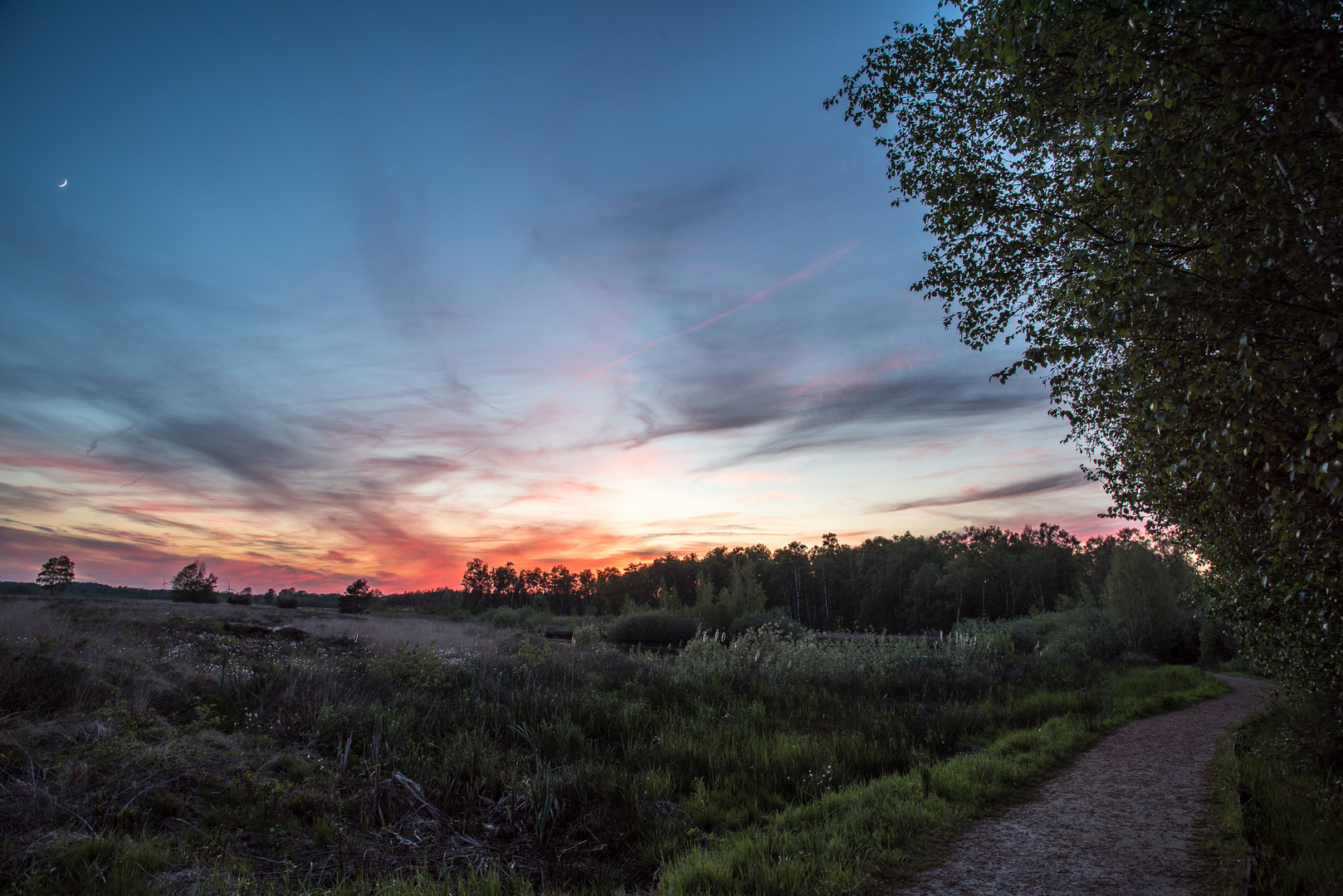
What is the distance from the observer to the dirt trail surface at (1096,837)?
446 centimetres

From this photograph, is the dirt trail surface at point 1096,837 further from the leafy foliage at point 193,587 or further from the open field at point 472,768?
the leafy foliage at point 193,587

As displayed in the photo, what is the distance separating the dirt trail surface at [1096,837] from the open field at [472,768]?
38 cm

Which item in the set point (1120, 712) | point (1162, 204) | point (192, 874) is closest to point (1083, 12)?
point (1162, 204)

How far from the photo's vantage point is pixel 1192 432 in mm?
4383

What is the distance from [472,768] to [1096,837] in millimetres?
6562

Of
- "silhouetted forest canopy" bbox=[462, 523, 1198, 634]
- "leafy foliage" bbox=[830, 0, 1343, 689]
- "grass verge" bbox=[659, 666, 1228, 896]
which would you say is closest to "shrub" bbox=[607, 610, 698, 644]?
"silhouetted forest canopy" bbox=[462, 523, 1198, 634]

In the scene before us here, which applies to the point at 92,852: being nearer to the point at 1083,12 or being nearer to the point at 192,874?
the point at 192,874

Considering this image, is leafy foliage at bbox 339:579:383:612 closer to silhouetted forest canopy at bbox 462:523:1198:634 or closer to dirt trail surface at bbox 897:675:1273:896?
silhouetted forest canopy at bbox 462:523:1198:634

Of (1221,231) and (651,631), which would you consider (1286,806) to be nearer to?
(1221,231)

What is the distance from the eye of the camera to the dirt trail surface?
4461 millimetres

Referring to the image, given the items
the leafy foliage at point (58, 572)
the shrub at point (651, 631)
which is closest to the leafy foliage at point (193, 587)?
the leafy foliage at point (58, 572)

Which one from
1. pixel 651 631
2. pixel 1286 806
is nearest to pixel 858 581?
pixel 651 631

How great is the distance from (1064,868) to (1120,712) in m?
9.49

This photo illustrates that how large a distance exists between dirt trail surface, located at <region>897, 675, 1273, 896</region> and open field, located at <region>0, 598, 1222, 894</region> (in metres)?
0.38
